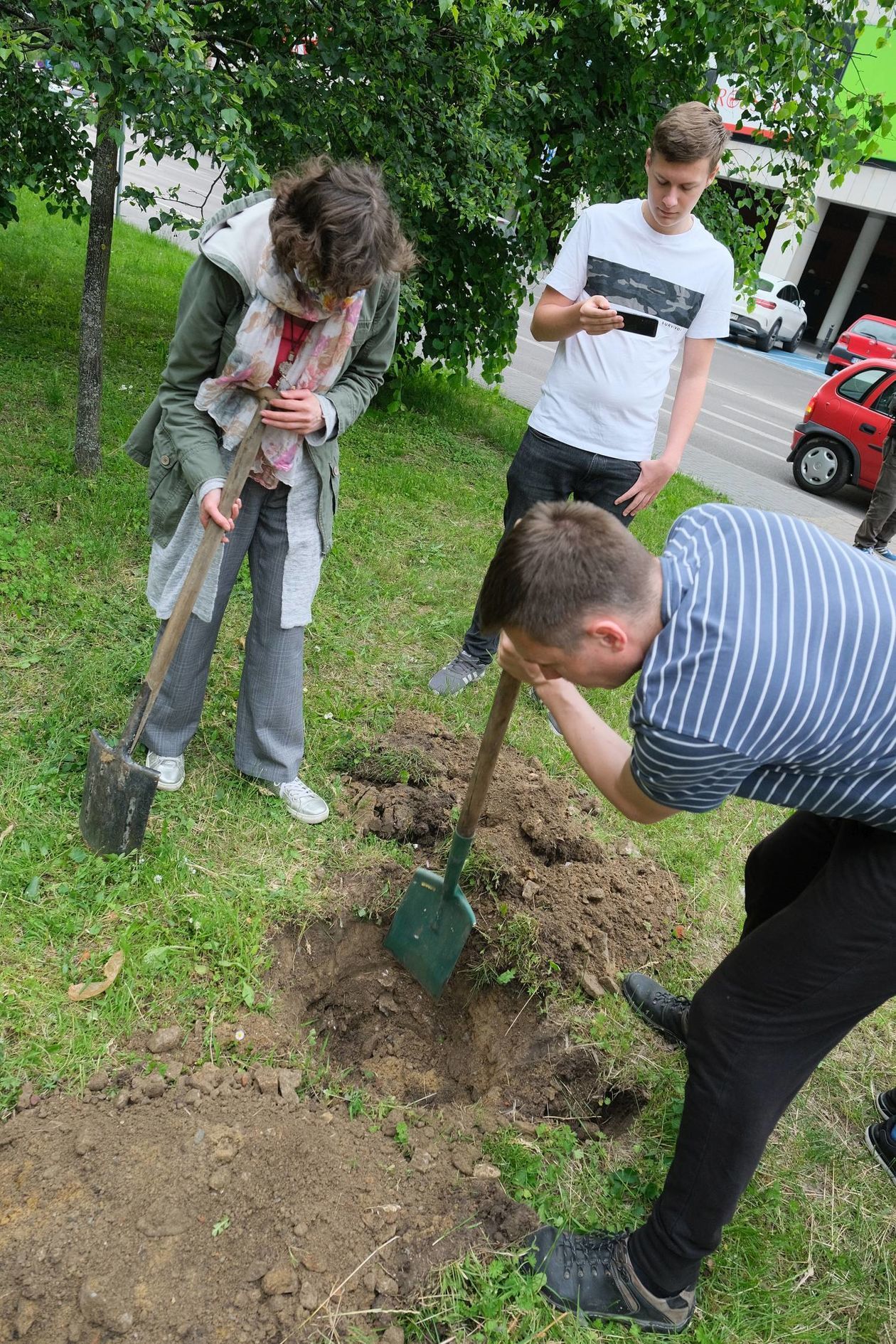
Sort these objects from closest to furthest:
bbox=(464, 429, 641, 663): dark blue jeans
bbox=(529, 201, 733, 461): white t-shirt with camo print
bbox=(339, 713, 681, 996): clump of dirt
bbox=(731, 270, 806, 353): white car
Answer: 1. bbox=(339, 713, 681, 996): clump of dirt
2. bbox=(529, 201, 733, 461): white t-shirt with camo print
3. bbox=(464, 429, 641, 663): dark blue jeans
4. bbox=(731, 270, 806, 353): white car

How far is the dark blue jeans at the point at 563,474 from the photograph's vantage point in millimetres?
3520

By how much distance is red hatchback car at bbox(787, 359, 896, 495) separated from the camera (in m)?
10.1

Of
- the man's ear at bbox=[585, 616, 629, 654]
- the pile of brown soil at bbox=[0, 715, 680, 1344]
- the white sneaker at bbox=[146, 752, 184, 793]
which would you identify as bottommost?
the pile of brown soil at bbox=[0, 715, 680, 1344]

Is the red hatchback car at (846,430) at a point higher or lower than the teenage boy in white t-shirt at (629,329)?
lower

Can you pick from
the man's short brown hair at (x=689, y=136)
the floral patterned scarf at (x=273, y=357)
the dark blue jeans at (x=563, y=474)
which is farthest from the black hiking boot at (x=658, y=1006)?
the man's short brown hair at (x=689, y=136)

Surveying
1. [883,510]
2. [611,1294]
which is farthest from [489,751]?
[883,510]

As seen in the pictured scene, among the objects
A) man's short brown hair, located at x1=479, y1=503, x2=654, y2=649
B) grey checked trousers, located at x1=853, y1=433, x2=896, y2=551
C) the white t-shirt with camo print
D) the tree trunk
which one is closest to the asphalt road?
the tree trunk

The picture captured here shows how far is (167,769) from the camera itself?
3020 mm

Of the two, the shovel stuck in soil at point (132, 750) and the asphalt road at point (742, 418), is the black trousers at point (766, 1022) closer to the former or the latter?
the shovel stuck in soil at point (132, 750)

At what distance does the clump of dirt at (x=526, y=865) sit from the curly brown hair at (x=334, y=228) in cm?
168

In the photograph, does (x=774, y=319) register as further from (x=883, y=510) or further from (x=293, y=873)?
(x=293, y=873)

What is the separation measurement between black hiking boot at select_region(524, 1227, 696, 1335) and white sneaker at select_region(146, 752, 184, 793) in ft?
5.38

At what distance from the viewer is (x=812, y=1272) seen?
228 centimetres

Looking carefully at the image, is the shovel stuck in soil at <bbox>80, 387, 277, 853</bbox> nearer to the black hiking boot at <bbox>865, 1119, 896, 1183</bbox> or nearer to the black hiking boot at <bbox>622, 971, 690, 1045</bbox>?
the black hiking boot at <bbox>622, 971, 690, 1045</bbox>
